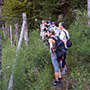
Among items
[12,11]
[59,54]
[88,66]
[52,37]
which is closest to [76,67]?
[88,66]

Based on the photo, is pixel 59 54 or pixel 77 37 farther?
pixel 77 37

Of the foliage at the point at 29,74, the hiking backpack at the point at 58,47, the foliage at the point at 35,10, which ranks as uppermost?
the foliage at the point at 35,10

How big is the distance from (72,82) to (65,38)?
1.31 m

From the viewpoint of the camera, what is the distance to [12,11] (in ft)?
26.8

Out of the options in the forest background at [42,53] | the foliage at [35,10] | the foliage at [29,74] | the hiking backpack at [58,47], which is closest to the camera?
the foliage at [29,74]

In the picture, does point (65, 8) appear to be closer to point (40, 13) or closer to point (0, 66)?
point (40, 13)

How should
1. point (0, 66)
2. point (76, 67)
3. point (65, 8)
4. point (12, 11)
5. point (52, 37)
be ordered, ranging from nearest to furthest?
point (0, 66), point (52, 37), point (76, 67), point (12, 11), point (65, 8)

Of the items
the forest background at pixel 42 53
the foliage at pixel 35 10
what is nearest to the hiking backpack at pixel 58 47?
the forest background at pixel 42 53

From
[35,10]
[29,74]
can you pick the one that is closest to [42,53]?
[29,74]

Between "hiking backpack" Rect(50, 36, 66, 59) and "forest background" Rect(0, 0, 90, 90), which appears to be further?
"hiking backpack" Rect(50, 36, 66, 59)

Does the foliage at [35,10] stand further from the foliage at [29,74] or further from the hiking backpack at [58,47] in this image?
the hiking backpack at [58,47]

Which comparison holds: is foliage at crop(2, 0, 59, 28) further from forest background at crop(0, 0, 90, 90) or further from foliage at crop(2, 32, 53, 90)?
foliage at crop(2, 32, 53, 90)

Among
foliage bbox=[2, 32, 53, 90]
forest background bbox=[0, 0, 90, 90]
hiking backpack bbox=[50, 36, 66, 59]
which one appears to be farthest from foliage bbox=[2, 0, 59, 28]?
hiking backpack bbox=[50, 36, 66, 59]

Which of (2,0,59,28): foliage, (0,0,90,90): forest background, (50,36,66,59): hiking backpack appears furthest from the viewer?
(2,0,59,28): foliage
